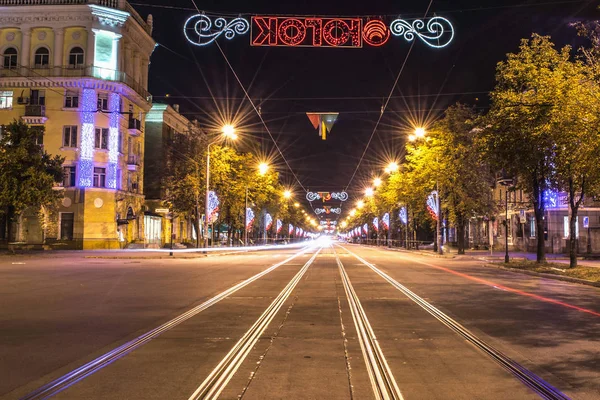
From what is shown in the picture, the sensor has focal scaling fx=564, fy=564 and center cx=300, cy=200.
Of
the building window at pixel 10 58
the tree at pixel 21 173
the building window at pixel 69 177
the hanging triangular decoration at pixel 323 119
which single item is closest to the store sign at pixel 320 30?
the hanging triangular decoration at pixel 323 119

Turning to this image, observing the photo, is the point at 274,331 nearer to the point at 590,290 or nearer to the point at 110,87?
the point at 590,290

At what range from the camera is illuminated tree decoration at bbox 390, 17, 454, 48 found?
19328mm

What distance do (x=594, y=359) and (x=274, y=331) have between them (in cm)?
499

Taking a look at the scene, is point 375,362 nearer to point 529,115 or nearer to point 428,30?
point 428,30

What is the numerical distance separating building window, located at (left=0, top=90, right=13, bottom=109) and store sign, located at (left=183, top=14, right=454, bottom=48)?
40.3 meters

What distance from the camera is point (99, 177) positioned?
175 ft

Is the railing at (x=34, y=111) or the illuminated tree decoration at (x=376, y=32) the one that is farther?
the railing at (x=34, y=111)

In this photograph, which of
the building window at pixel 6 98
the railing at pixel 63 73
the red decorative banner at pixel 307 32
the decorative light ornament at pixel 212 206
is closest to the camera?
the red decorative banner at pixel 307 32

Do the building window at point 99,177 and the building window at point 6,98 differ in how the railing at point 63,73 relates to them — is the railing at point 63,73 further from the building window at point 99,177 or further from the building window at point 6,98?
the building window at point 99,177

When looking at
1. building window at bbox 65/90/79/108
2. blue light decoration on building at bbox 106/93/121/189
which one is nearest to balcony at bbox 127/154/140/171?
blue light decoration on building at bbox 106/93/121/189

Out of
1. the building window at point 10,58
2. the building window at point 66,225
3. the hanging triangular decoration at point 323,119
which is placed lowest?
the building window at point 66,225

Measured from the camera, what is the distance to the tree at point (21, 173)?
132 ft

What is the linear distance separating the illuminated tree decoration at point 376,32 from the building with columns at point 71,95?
37677mm

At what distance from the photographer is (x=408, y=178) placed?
5491 centimetres
